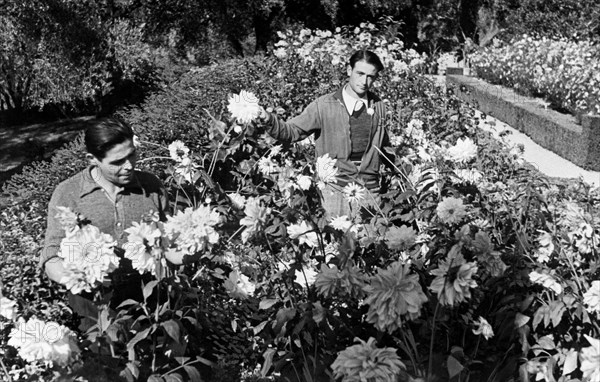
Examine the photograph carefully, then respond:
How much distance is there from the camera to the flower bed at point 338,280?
5.94 ft

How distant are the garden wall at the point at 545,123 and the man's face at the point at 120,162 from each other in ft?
12.8

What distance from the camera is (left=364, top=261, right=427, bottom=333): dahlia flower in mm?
1655

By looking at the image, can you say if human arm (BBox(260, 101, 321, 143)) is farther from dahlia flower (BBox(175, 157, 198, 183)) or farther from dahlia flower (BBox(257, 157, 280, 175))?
dahlia flower (BBox(175, 157, 198, 183))

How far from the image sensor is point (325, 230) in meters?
2.28

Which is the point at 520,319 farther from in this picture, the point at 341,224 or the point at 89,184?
the point at 89,184

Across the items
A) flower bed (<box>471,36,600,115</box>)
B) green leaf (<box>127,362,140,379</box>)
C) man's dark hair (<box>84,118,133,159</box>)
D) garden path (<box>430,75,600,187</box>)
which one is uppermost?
man's dark hair (<box>84,118,133,159</box>)

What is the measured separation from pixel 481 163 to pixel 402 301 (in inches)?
69.6

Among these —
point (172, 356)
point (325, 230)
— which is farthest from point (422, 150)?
point (172, 356)

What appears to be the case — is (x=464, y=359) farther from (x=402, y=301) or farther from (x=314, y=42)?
(x=314, y=42)

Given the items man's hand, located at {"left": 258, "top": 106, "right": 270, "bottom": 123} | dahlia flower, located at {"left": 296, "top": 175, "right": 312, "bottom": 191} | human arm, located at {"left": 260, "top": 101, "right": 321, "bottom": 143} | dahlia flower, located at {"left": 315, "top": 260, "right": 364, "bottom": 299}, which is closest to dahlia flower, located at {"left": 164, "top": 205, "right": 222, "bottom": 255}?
dahlia flower, located at {"left": 315, "top": 260, "right": 364, "bottom": 299}

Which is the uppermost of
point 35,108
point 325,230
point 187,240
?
point 187,240

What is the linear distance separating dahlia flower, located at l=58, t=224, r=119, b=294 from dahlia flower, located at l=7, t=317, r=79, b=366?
103 mm

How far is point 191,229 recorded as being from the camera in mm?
1805

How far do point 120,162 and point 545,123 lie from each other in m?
7.57
